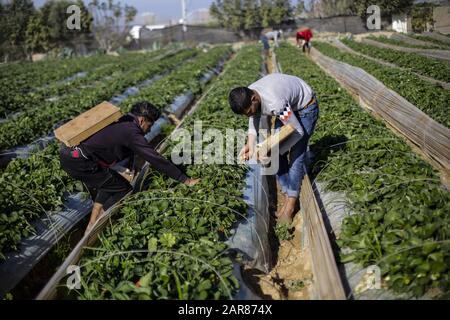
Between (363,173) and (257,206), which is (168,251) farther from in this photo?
(363,173)

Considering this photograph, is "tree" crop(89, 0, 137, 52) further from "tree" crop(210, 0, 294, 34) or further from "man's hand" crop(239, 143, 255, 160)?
"man's hand" crop(239, 143, 255, 160)

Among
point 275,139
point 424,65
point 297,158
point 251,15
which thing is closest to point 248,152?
point 275,139

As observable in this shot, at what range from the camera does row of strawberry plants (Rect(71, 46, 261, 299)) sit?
3051 millimetres

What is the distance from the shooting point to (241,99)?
3.88m

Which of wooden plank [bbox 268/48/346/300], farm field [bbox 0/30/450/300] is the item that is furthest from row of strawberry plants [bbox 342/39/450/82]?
wooden plank [bbox 268/48/346/300]

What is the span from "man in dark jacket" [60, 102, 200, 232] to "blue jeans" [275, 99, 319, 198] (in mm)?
1150

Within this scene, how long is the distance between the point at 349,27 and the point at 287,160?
1320 inches

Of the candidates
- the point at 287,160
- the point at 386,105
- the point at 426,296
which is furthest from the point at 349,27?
the point at 426,296

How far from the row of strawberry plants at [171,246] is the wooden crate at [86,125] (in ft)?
2.91

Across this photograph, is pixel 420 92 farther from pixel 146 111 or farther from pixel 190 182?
pixel 146 111

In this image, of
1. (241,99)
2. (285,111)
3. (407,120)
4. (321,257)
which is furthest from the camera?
(407,120)

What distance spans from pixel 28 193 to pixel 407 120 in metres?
6.40

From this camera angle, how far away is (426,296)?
284 cm
